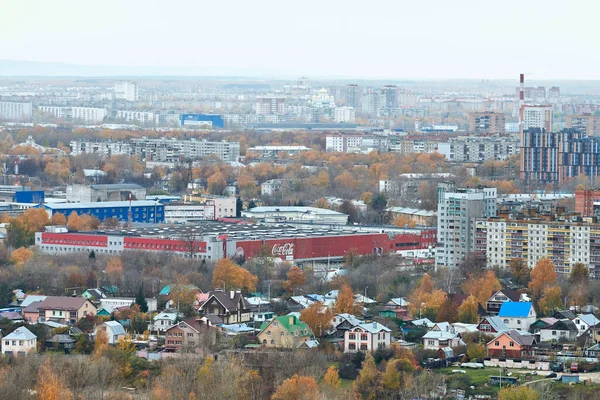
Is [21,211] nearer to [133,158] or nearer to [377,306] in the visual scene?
[377,306]

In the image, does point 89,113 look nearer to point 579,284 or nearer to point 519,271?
point 519,271

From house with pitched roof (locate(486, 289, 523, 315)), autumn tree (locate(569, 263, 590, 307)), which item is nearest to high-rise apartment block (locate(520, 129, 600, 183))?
autumn tree (locate(569, 263, 590, 307))

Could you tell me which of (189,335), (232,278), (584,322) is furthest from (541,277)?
(189,335)

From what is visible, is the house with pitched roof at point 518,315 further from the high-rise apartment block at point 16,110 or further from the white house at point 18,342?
the high-rise apartment block at point 16,110

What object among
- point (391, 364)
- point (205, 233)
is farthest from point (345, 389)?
point (205, 233)

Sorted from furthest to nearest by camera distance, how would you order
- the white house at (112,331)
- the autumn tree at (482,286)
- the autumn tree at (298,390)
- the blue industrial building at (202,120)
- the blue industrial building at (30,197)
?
the blue industrial building at (202,120) < the blue industrial building at (30,197) < the autumn tree at (482,286) < the white house at (112,331) < the autumn tree at (298,390)

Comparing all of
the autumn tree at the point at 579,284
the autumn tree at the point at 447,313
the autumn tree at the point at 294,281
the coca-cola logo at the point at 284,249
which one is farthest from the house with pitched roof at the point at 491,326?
the coca-cola logo at the point at 284,249
